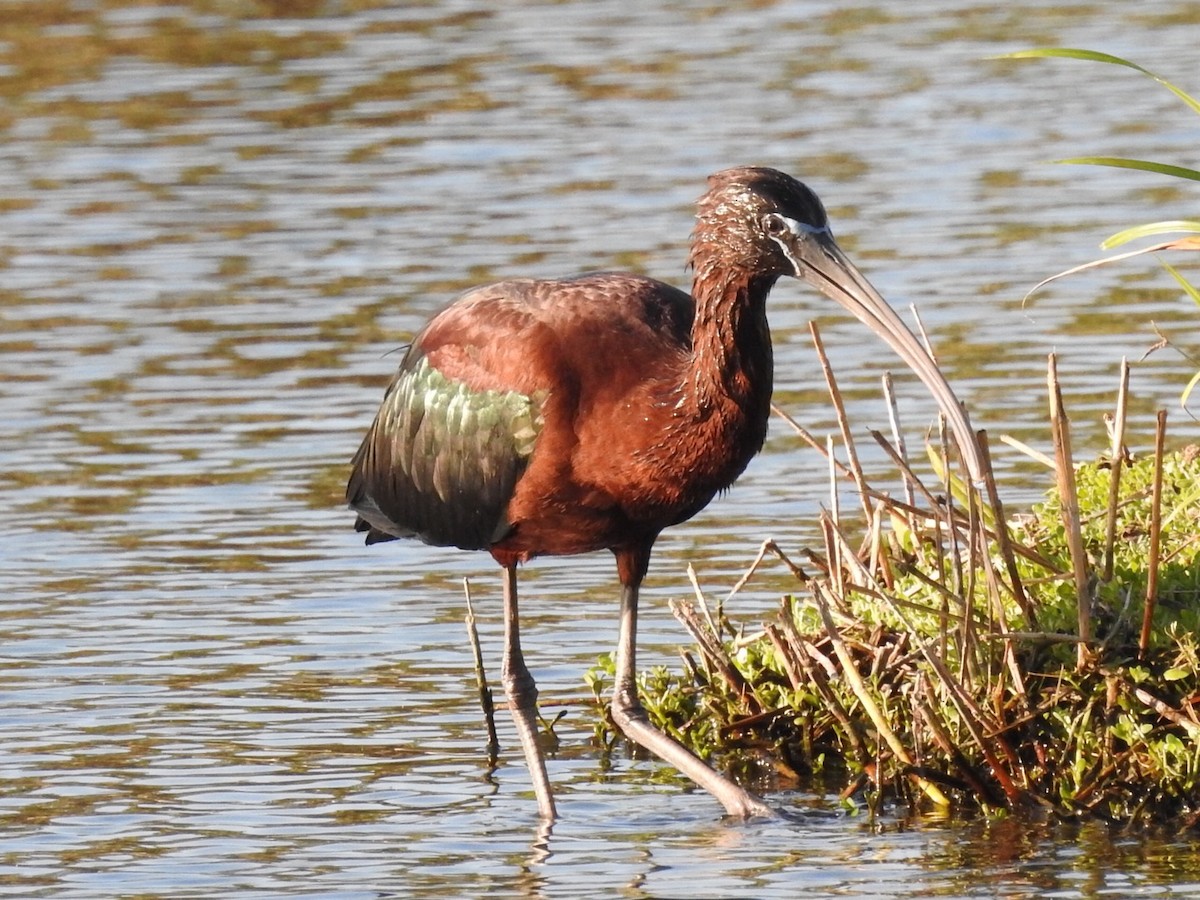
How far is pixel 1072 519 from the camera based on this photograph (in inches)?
264

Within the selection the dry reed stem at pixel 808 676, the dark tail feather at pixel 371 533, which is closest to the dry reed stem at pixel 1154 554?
the dry reed stem at pixel 808 676

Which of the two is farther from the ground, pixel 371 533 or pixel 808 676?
pixel 371 533

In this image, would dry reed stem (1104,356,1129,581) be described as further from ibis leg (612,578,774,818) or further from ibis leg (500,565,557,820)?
ibis leg (500,565,557,820)

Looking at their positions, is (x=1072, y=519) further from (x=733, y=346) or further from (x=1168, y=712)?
(x=733, y=346)

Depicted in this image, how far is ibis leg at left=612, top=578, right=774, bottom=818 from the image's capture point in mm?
7242

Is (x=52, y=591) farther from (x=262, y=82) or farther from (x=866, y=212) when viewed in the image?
(x=262, y=82)

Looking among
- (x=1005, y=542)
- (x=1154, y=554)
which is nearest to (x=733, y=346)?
(x=1005, y=542)

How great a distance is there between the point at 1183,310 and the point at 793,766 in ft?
19.0

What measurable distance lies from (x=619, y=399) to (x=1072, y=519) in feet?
4.20

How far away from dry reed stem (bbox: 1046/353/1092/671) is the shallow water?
0.54m

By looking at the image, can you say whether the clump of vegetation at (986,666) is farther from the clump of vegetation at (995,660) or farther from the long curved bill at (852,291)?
the long curved bill at (852,291)

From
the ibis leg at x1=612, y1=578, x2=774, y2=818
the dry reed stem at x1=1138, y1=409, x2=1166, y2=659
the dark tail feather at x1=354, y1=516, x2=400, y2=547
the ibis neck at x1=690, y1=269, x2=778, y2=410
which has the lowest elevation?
the ibis leg at x1=612, y1=578, x2=774, y2=818

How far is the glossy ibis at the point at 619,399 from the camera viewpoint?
22.7 ft

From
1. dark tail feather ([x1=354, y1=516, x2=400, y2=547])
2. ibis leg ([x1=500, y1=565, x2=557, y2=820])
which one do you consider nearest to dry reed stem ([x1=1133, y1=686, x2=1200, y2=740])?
ibis leg ([x1=500, y1=565, x2=557, y2=820])
